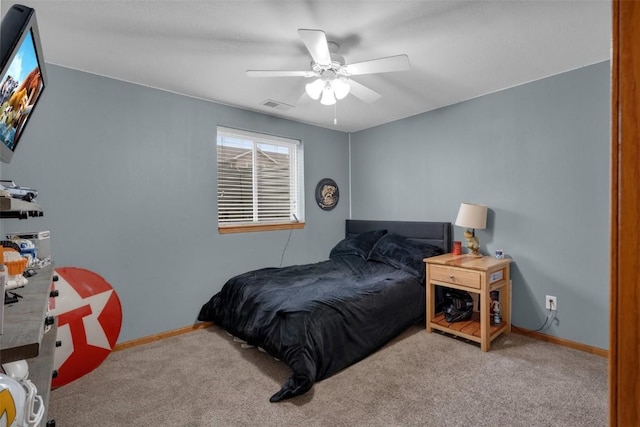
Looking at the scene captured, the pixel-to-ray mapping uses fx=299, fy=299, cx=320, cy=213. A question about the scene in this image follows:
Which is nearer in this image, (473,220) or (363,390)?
(363,390)

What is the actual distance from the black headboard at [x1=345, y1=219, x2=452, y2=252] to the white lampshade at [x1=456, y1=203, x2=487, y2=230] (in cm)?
42

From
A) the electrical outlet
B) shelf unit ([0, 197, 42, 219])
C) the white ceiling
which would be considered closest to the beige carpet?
the electrical outlet

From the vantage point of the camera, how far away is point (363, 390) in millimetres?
2043

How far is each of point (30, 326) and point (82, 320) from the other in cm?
194

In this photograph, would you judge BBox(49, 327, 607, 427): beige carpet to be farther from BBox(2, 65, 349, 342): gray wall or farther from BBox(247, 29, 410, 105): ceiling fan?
BBox(247, 29, 410, 105): ceiling fan

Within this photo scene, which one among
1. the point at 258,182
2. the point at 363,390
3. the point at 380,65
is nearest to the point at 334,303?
the point at 363,390

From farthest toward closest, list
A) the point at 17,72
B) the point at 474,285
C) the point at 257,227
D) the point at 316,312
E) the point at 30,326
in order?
the point at 257,227
the point at 474,285
the point at 316,312
the point at 17,72
the point at 30,326

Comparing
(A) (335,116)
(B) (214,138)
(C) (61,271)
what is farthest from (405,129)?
(C) (61,271)

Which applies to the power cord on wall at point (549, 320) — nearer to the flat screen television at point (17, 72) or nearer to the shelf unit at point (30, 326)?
the shelf unit at point (30, 326)

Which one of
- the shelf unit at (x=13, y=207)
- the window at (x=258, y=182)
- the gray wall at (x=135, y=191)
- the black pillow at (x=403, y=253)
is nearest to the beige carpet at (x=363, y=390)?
the gray wall at (x=135, y=191)

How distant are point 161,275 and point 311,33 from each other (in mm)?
2511

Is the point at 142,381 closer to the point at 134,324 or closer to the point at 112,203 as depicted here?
the point at 134,324

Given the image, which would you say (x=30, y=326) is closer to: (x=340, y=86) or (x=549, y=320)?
(x=340, y=86)

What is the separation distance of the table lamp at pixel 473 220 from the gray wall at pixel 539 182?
0.51 ft
